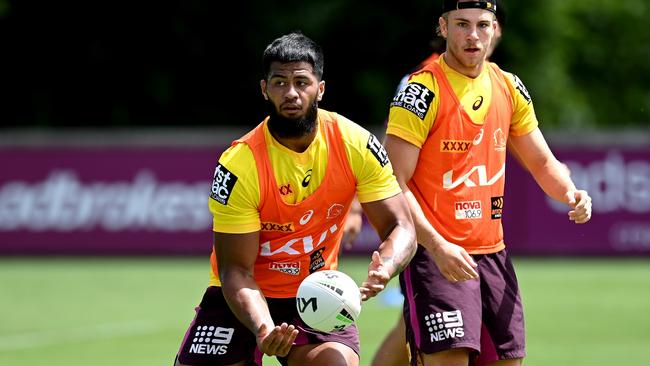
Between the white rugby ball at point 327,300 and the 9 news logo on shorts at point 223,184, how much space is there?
641mm

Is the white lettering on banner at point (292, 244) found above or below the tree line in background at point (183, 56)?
below

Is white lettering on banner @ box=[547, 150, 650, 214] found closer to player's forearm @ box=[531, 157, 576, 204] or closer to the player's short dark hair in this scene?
player's forearm @ box=[531, 157, 576, 204]

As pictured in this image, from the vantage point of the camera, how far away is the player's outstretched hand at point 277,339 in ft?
21.5

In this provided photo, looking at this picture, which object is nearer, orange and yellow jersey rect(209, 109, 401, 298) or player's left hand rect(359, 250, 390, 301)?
player's left hand rect(359, 250, 390, 301)

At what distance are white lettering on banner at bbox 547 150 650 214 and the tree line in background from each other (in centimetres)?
1138

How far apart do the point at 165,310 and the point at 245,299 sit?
28.6 ft

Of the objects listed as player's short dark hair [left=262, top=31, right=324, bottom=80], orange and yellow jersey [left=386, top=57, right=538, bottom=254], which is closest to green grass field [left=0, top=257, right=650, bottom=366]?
orange and yellow jersey [left=386, top=57, right=538, bottom=254]

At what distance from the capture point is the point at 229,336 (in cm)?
732

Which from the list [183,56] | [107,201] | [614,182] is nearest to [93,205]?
[107,201]

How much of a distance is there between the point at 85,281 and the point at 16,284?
95 centimetres

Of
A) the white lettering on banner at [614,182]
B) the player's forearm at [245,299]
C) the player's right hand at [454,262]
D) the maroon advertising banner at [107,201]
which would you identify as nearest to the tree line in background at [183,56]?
the maroon advertising banner at [107,201]

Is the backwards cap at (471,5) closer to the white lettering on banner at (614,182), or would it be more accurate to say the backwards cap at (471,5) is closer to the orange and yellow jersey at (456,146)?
the orange and yellow jersey at (456,146)

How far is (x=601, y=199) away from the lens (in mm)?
20516

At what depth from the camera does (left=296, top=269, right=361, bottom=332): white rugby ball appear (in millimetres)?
6691
